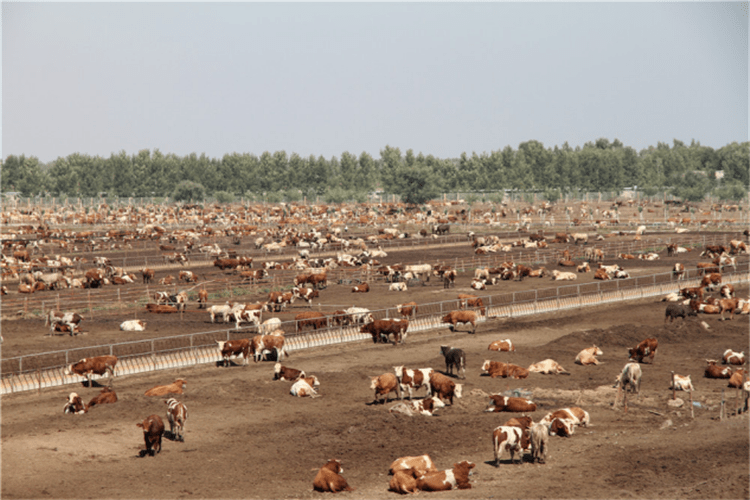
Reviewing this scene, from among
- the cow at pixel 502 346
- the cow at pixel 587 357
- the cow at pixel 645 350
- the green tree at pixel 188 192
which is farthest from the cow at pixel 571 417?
the green tree at pixel 188 192

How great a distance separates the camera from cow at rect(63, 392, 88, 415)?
71.9 ft

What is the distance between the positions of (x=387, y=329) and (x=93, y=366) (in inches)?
504

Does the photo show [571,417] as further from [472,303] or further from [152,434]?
[472,303]

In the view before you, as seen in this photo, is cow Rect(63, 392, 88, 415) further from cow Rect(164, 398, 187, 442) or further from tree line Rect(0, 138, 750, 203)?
tree line Rect(0, 138, 750, 203)

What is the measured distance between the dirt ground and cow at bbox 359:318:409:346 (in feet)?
10.2

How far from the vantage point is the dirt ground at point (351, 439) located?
16.0m

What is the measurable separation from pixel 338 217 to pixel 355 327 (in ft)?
319

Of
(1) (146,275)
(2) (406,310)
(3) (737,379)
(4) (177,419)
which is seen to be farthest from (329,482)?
(1) (146,275)

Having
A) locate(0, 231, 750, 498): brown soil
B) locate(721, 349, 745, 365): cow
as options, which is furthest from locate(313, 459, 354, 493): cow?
locate(721, 349, 745, 365): cow

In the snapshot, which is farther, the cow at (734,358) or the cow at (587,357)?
the cow at (587,357)

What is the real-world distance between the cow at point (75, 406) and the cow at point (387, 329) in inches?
542

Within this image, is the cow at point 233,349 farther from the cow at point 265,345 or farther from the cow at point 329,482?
the cow at point 329,482

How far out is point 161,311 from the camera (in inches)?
1607

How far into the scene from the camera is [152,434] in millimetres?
18016
